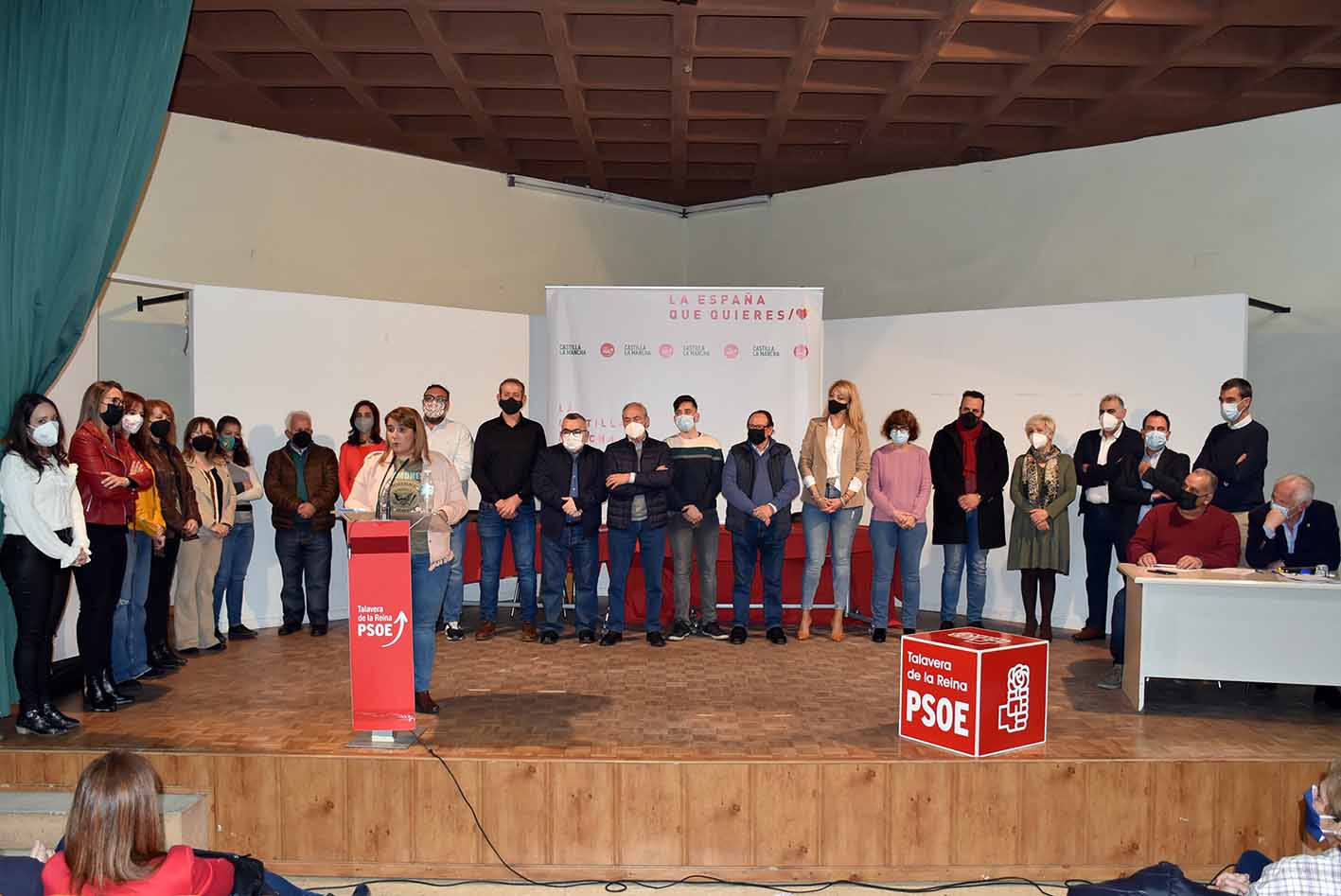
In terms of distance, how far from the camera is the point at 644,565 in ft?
20.2

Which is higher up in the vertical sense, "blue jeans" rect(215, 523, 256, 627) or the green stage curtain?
the green stage curtain

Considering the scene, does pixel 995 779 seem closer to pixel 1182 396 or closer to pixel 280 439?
pixel 1182 396

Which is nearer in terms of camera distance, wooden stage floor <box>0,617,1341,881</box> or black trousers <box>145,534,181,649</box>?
wooden stage floor <box>0,617,1341,881</box>

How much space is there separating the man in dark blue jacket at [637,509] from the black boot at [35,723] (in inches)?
110

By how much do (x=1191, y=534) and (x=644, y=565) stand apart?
2.94m

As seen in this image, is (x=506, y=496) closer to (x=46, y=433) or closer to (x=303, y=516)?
(x=303, y=516)

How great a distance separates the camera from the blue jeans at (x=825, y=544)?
622 cm

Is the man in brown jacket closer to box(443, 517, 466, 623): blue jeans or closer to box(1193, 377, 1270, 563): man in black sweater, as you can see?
box(443, 517, 466, 623): blue jeans

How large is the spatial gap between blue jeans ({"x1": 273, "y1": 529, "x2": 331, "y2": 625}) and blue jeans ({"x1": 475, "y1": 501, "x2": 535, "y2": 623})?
1.00 m

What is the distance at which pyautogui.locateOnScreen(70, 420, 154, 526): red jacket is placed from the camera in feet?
14.6

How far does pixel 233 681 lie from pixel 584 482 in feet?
7.00

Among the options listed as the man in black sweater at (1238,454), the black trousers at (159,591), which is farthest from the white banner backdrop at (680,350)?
the black trousers at (159,591)

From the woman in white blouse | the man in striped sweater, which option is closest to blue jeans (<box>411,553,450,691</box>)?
the woman in white blouse

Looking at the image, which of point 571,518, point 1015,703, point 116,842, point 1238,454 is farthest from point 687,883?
point 1238,454
